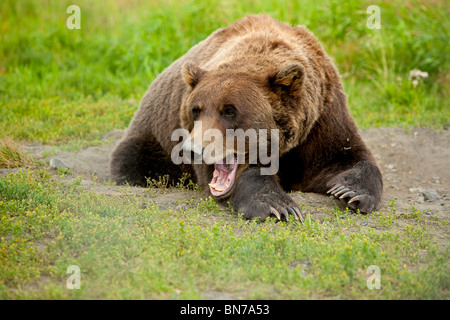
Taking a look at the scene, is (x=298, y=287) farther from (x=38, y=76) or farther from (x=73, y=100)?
(x=38, y=76)

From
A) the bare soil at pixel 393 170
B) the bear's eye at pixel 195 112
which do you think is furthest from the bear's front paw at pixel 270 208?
the bear's eye at pixel 195 112

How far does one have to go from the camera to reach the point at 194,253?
385 centimetres

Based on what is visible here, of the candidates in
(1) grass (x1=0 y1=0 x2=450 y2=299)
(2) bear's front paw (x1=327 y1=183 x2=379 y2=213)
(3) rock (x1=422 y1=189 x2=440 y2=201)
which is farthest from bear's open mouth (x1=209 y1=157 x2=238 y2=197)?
(3) rock (x1=422 y1=189 x2=440 y2=201)

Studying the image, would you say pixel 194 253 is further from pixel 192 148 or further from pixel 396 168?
pixel 396 168

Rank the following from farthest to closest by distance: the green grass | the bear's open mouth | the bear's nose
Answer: the bear's open mouth < the bear's nose < the green grass

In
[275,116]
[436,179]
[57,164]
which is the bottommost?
[436,179]

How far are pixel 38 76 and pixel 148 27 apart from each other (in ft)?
7.23

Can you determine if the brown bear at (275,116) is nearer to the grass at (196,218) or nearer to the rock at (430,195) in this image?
the grass at (196,218)

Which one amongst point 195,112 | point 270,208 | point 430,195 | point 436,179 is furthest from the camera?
point 436,179

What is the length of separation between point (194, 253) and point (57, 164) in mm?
2972

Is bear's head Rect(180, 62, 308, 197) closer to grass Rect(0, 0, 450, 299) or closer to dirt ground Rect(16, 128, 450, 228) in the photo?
grass Rect(0, 0, 450, 299)

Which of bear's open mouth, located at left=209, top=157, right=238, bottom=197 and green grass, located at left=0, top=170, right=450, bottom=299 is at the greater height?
bear's open mouth, located at left=209, top=157, right=238, bottom=197

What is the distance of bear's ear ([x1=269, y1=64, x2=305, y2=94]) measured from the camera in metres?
4.71

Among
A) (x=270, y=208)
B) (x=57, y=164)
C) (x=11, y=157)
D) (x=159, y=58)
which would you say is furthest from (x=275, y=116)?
(x=159, y=58)
